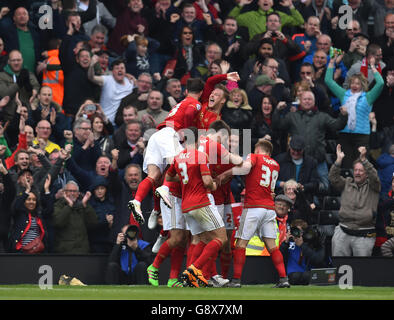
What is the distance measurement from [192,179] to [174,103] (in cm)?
589

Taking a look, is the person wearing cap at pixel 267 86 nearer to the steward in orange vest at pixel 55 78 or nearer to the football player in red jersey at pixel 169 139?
the steward in orange vest at pixel 55 78

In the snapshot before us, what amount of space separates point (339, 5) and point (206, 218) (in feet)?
35.1

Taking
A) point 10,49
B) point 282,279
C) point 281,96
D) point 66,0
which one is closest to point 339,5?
point 281,96

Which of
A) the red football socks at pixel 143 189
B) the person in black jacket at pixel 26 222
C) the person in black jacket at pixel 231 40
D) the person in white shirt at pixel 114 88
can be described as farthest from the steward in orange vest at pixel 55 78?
the red football socks at pixel 143 189

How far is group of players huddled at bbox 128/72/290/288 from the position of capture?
527 inches

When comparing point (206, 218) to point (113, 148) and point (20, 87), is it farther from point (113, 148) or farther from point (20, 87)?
point (20, 87)

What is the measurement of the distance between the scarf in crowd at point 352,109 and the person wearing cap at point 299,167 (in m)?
1.66

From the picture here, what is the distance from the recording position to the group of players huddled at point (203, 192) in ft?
43.9

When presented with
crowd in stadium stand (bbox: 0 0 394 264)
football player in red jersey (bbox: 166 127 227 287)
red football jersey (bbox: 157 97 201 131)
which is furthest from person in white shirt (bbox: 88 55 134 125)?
football player in red jersey (bbox: 166 127 227 287)

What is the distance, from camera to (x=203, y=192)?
13.4m

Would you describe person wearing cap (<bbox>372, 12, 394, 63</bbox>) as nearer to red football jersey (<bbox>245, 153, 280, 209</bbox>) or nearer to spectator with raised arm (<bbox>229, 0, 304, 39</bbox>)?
spectator with raised arm (<bbox>229, 0, 304, 39</bbox>)

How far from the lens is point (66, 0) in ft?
67.3

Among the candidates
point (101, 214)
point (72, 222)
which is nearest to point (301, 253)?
point (101, 214)

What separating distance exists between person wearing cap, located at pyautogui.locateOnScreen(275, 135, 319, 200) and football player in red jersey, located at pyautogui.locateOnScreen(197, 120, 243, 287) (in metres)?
3.59
